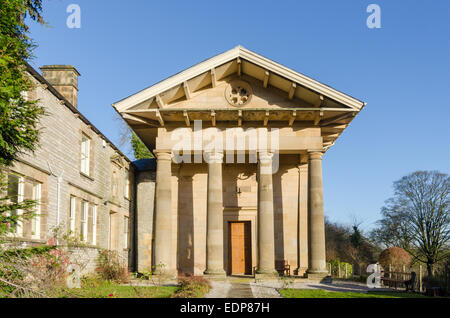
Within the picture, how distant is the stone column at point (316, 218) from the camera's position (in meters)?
20.7

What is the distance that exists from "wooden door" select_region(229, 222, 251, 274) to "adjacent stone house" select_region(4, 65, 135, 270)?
242 inches

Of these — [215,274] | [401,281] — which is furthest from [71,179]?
[401,281]

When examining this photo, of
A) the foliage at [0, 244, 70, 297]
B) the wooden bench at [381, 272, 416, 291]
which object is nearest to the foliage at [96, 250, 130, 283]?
the foliage at [0, 244, 70, 297]

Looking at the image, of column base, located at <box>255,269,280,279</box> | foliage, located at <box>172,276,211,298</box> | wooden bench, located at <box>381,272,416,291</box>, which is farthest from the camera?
column base, located at <box>255,269,280,279</box>

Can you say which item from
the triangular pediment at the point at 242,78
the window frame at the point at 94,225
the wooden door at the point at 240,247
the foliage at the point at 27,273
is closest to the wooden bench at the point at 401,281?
the wooden door at the point at 240,247

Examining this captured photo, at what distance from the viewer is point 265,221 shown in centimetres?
2088

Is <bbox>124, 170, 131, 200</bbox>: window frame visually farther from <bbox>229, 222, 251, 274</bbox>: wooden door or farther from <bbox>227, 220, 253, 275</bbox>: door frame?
<bbox>229, 222, 251, 274</bbox>: wooden door

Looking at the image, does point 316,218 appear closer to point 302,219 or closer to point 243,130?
point 302,219

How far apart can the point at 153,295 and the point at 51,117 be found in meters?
7.10

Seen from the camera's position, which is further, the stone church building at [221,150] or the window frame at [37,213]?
the stone church building at [221,150]

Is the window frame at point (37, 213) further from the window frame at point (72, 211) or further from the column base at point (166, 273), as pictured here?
the column base at point (166, 273)

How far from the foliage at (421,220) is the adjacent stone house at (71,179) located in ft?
→ 91.3

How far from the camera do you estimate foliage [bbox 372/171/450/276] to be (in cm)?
4112

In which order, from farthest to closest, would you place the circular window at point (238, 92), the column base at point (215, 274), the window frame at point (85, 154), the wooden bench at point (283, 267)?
the wooden bench at point (283, 267)
the circular window at point (238, 92)
the column base at point (215, 274)
the window frame at point (85, 154)
